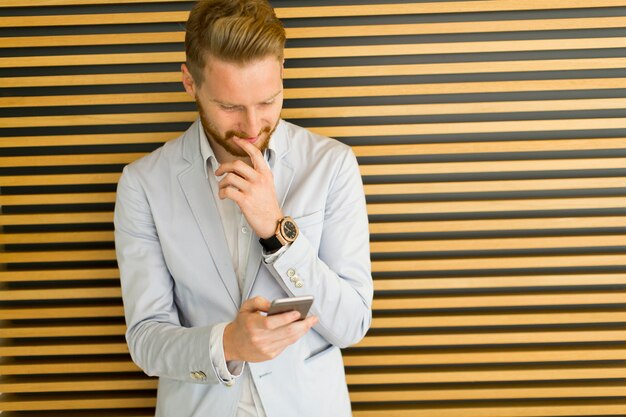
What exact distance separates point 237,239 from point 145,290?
1.12ft

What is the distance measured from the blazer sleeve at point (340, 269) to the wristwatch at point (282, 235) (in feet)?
0.15

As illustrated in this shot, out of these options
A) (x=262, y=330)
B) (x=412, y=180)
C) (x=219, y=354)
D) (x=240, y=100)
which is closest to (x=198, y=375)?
(x=219, y=354)

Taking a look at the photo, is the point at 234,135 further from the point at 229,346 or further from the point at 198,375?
the point at 198,375

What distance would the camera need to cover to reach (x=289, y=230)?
1866mm

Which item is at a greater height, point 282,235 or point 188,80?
point 188,80

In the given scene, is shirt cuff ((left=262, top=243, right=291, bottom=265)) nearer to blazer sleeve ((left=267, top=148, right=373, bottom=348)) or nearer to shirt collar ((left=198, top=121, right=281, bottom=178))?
blazer sleeve ((left=267, top=148, right=373, bottom=348))

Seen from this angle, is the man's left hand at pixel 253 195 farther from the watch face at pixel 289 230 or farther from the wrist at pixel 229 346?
the wrist at pixel 229 346

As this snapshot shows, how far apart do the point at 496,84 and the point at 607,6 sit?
504 mm

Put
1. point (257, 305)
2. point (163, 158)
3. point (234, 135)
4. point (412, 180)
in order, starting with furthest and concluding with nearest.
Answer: point (412, 180) < point (163, 158) < point (234, 135) < point (257, 305)

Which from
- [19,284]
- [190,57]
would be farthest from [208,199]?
[19,284]

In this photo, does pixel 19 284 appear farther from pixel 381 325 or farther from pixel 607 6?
pixel 607 6

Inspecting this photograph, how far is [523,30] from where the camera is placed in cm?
242

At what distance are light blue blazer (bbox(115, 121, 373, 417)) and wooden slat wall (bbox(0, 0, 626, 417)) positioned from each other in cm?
40

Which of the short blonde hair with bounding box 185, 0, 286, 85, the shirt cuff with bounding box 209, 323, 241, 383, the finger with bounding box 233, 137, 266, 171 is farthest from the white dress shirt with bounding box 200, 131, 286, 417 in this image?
the short blonde hair with bounding box 185, 0, 286, 85
